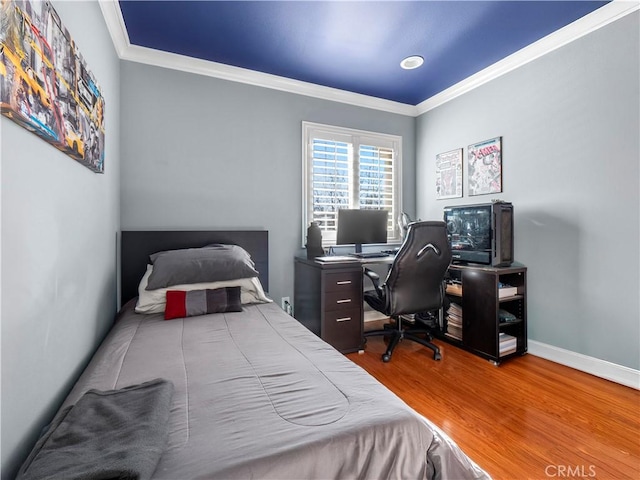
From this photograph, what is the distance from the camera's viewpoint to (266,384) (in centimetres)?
108

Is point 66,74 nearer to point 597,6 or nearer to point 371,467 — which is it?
point 371,467

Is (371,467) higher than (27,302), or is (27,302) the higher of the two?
(27,302)

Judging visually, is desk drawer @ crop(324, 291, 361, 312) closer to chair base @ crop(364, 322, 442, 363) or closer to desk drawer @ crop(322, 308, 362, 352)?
desk drawer @ crop(322, 308, 362, 352)

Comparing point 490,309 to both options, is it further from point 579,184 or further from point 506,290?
point 579,184

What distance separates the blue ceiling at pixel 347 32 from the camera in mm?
2117

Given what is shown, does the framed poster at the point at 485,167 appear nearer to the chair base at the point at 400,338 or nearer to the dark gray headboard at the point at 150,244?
the chair base at the point at 400,338

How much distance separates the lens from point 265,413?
0.91 m

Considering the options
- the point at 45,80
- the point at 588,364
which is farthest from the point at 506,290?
the point at 45,80

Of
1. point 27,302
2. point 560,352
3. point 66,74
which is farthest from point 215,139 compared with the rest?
point 560,352

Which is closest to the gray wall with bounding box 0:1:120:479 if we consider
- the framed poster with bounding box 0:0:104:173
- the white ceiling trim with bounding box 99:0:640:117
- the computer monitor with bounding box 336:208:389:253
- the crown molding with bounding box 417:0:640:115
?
the framed poster with bounding box 0:0:104:173

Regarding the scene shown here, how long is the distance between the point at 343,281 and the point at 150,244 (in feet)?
5.48

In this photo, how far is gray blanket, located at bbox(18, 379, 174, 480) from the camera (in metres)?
0.66

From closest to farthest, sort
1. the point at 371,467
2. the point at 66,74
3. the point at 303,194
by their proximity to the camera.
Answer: the point at 371,467 < the point at 66,74 < the point at 303,194

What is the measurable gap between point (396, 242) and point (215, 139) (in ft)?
7.74
